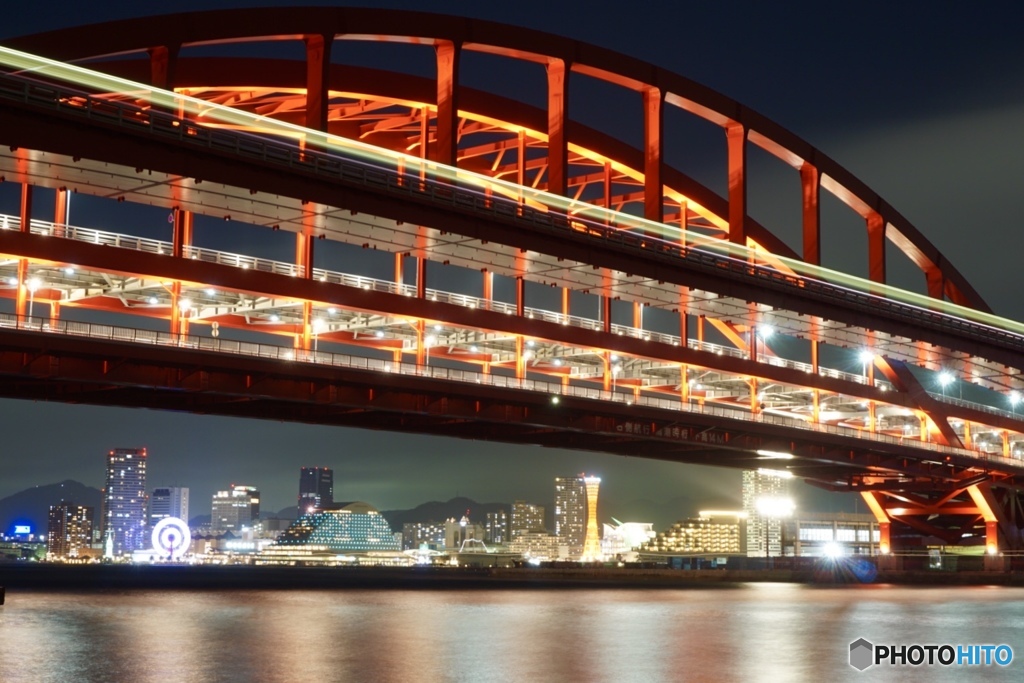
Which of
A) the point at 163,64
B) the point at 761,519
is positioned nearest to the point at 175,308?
the point at 163,64

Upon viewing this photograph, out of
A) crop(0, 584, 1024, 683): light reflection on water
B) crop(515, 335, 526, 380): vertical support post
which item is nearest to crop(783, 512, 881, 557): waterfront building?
crop(515, 335, 526, 380): vertical support post

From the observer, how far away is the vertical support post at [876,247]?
85938mm

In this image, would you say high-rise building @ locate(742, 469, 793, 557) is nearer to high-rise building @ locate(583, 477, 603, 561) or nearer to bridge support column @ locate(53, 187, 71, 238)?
high-rise building @ locate(583, 477, 603, 561)

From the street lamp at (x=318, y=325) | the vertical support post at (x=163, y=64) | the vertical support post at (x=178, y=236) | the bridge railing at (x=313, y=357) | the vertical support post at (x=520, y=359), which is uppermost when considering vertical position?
the vertical support post at (x=163, y=64)

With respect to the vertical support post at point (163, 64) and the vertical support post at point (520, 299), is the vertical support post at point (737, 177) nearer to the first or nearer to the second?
the vertical support post at point (520, 299)

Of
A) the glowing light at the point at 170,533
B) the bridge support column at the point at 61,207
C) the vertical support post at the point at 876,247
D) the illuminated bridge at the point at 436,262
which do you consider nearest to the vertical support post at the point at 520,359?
the illuminated bridge at the point at 436,262

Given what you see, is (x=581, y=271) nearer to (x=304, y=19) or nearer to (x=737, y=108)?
(x=304, y=19)

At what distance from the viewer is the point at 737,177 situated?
74.1 meters

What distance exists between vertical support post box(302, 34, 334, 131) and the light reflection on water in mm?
18830

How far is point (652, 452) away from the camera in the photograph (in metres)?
68.4

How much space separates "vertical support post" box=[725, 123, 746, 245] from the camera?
72.8m

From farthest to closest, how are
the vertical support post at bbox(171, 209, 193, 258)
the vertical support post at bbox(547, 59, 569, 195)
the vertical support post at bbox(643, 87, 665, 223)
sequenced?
1. the vertical support post at bbox(643, 87, 665, 223)
2. the vertical support post at bbox(547, 59, 569, 195)
3. the vertical support post at bbox(171, 209, 193, 258)

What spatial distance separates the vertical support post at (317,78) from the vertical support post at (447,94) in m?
5.58

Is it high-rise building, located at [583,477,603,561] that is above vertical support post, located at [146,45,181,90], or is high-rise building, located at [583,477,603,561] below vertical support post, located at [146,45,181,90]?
below
